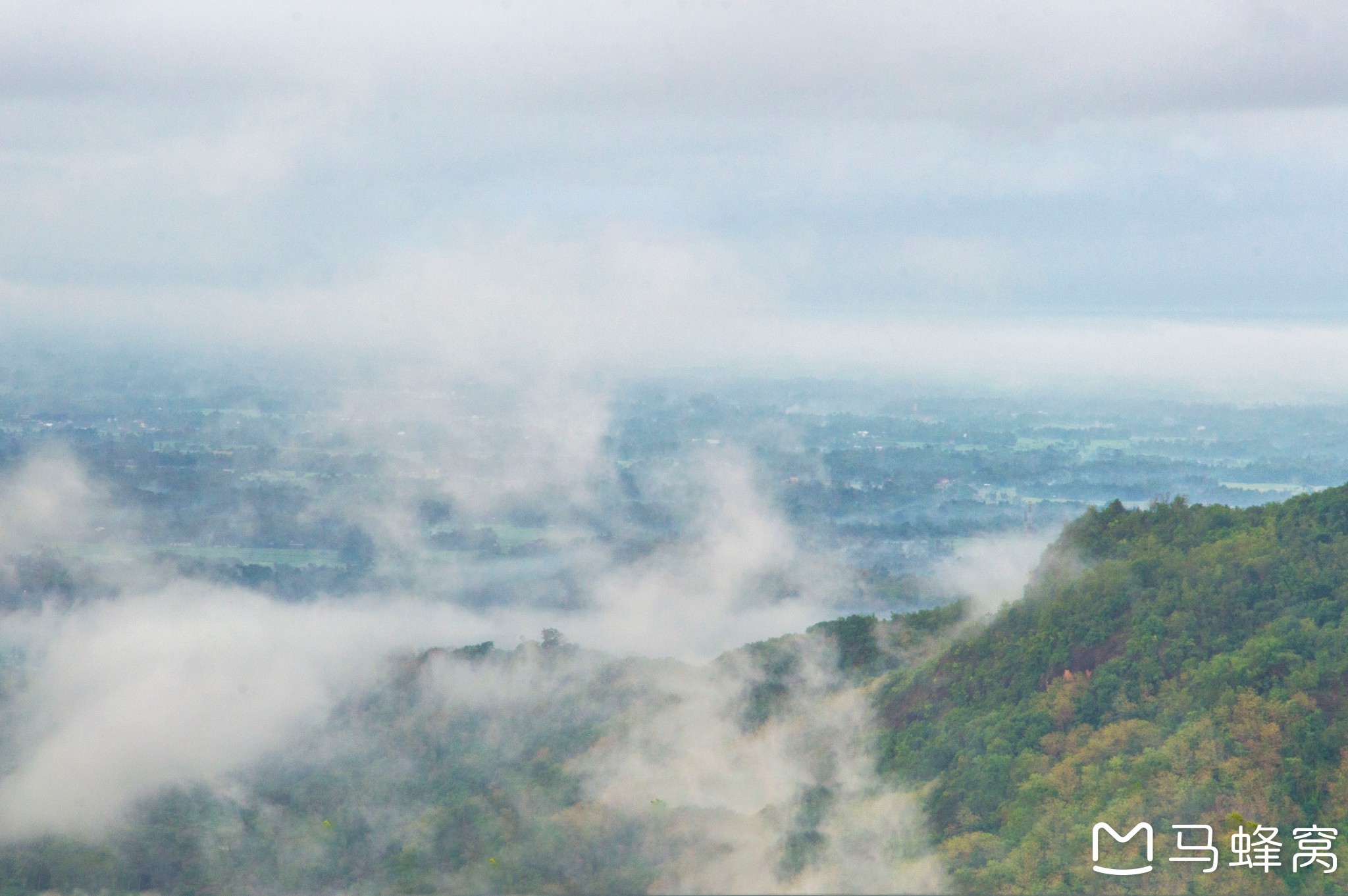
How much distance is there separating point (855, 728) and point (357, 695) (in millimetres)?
21576

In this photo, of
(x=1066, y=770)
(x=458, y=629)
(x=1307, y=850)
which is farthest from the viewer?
(x=458, y=629)

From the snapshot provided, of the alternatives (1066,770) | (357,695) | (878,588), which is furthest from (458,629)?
(1066,770)

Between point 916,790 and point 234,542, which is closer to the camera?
point 916,790

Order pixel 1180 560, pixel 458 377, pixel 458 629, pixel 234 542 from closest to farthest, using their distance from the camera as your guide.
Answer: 1. pixel 1180 560
2. pixel 458 629
3. pixel 234 542
4. pixel 458 377

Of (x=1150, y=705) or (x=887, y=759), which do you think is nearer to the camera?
(x=1150, y=705)

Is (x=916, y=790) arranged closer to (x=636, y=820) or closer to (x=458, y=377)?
(x=636, y=820)

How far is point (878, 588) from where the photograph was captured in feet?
291

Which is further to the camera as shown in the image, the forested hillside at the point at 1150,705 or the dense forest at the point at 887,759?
the dense forest at the point at 887,759

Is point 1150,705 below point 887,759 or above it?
above

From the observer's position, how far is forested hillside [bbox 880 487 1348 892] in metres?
24.1

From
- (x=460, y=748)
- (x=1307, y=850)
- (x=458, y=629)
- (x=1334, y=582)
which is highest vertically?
(x=1334, y=582)

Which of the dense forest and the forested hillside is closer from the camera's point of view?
the forested hillside

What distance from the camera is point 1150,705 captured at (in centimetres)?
2858

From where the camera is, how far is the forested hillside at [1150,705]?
948 inches
